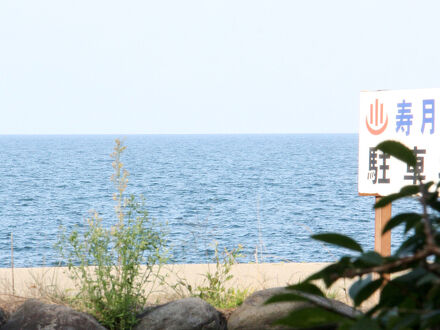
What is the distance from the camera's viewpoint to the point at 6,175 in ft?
169

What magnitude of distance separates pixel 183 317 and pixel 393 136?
311 cm

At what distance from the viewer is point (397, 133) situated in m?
6.18

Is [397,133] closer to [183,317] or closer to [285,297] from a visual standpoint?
[183,317]

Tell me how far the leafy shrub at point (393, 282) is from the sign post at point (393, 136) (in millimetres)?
5134

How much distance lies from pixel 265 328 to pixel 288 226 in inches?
823

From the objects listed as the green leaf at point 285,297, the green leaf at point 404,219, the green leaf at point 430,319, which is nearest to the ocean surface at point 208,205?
the green leaf at point 404,219

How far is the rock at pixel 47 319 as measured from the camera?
4.08 m

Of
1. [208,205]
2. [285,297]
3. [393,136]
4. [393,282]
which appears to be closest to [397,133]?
[393,136]

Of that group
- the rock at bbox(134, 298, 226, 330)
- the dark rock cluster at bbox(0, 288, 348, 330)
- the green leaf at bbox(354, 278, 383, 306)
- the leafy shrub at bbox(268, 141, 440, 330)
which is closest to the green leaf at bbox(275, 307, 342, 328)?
the leafy shrub at bbox(268, 141, 440, 330)

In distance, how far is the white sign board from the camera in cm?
605

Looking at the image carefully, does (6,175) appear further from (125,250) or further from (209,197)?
(125,250)

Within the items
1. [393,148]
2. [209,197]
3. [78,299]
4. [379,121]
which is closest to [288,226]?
[209,197]

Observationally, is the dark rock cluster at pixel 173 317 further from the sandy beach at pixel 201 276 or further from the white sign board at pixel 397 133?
the white sign board at pixel 397 133

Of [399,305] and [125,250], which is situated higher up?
[399,305]
